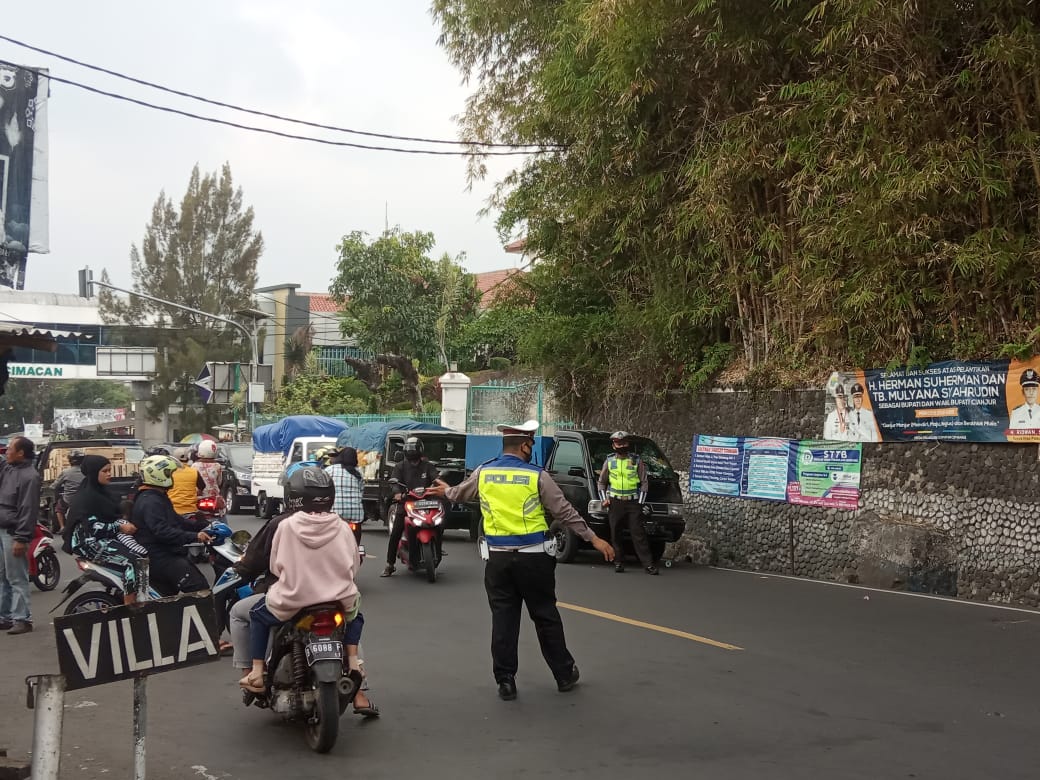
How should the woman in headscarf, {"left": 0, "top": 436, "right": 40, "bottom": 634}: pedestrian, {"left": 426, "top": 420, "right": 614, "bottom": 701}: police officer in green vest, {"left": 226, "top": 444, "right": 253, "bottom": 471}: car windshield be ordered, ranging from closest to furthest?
{"left": 426, "top": 420, "right": 614, "bottom": 701}: police officer in green vest < the woman in headscarf < {"left": 0, "top": 436, "right": 40, "bottom": 634}: pedestrian < {"left": 226, "top": 444, "right": 253, "bottom": 471}: car windshield

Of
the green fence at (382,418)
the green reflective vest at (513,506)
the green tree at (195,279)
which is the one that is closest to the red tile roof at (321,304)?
the green tree at (195,279)

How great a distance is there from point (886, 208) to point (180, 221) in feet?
185

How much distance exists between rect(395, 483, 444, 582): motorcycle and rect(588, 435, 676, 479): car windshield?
3.44m

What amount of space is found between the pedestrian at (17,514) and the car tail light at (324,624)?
5.01m

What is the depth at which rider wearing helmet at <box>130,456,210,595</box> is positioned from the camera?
8.88 metres

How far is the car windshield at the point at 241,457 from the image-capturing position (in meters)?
27.3

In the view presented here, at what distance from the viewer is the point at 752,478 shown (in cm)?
1689

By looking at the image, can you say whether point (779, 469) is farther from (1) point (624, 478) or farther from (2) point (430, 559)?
(2) point (430, 559)

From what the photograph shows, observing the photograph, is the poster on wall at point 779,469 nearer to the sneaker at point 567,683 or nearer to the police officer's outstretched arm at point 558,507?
the police officer's outstretched arm at point 558,507

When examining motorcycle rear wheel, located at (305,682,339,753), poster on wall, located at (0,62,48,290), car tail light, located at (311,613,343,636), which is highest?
poster on wall, located at (0,62,48,290)

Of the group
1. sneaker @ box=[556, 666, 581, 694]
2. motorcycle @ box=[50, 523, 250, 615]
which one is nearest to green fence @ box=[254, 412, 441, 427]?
motorcycle @ box=[50, 523, 250, 615]

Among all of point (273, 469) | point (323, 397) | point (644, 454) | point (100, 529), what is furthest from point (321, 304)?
point (100, 529)

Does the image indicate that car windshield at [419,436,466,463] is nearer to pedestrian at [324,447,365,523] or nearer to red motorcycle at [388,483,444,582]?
red motorcycle at [388,483,444,582]

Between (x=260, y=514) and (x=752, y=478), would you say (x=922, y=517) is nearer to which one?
(x=752, y=478)
